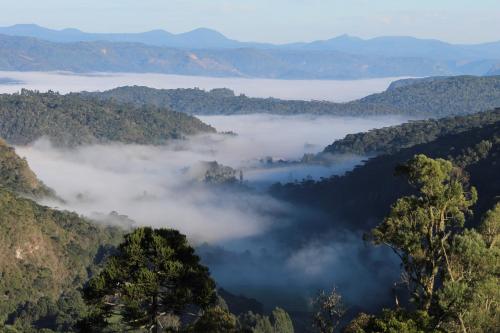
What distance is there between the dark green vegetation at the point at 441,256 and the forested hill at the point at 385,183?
72.0 meters

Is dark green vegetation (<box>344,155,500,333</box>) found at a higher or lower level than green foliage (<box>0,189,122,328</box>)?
higher

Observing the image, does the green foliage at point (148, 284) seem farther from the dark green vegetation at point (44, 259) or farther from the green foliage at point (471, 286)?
the dark green vegetation at point (44, 259)

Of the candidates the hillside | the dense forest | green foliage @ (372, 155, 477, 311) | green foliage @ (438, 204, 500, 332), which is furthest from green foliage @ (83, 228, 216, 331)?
the hillside

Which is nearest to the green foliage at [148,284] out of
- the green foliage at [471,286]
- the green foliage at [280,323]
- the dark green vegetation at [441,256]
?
the dark green vegetation at [441,256]

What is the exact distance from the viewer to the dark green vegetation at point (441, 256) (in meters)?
24.2

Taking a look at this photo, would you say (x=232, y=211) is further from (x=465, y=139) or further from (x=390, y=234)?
(x=390, y=234)

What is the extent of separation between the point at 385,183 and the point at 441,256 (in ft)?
387

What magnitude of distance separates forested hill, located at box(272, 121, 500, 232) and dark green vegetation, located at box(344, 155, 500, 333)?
236 feet

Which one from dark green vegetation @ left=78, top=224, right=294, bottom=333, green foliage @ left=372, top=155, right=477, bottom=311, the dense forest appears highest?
green foliage @ left=372, top=155, right=477, bottom=311

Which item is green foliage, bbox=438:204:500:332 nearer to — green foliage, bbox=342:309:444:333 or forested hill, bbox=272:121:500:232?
green foliage, bbox=342:309:444:333

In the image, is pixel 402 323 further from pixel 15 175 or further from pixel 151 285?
pixel 15 175

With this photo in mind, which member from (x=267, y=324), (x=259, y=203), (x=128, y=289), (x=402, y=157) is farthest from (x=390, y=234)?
(x=259, y=203)

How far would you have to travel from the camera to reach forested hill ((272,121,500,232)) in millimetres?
118062

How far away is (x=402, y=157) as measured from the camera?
490 feet
